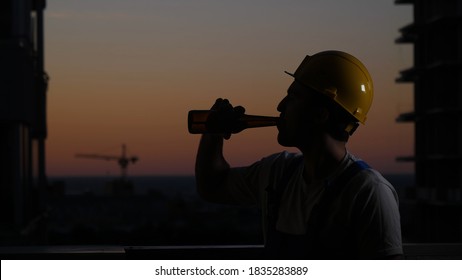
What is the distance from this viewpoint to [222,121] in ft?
8.56

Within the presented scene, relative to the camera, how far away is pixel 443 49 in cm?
3703

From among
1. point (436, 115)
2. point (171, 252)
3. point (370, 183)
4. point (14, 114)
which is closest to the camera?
point (370, 183)

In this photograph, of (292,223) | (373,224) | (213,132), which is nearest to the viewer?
(373,224)

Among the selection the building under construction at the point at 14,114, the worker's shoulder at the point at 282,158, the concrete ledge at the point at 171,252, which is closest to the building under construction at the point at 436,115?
the building under construction at the point at 14,114

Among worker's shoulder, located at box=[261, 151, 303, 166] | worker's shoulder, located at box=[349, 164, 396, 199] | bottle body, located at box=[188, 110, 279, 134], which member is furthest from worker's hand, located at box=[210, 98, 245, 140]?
worker's shoulder, located at box=[349, 164, 396, 199]

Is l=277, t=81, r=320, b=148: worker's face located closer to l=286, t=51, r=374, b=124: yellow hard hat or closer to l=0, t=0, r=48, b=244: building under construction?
l=286, t=51, r=374, b=124: yellow hard hat

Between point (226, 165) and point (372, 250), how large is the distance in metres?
0.66

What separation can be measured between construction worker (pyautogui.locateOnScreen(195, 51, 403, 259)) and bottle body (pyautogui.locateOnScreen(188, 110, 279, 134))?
30mm

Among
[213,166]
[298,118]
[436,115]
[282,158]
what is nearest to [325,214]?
[298,118]

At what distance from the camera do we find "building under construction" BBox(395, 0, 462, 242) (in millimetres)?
36281

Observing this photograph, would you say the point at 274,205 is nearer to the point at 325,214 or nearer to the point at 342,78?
the point at 325,214

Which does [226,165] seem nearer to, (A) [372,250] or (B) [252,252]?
(B) [252,252]

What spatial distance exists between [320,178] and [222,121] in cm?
39
